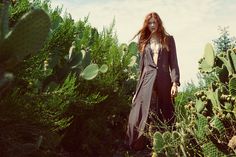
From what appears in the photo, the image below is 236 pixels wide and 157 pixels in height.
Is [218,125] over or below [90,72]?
below

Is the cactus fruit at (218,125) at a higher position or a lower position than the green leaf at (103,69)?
lower

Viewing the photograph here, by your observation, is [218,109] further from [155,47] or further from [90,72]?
[90,72]

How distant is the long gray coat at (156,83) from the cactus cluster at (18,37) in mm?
Result: 3281

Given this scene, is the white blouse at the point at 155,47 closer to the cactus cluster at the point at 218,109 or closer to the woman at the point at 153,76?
the woman at the point at 153,76

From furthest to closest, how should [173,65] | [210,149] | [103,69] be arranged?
1. [103,69]
2. [173,65]
3. [210,149]

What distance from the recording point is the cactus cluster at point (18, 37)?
10.7 feet

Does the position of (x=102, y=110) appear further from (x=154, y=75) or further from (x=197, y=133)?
(x=197, y=133)

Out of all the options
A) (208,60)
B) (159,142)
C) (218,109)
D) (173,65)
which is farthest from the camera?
(173,65)

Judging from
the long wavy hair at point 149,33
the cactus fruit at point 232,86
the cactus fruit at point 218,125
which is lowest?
the cactus fruit at point 218,125

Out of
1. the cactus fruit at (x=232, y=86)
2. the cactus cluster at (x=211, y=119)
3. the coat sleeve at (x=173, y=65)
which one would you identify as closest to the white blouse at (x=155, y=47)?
the coat sleeve at (x=173, y=65)

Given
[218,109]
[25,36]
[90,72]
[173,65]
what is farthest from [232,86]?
[90,72]

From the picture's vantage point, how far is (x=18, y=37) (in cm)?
327

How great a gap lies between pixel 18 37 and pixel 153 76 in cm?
346

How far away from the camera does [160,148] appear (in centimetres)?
487
